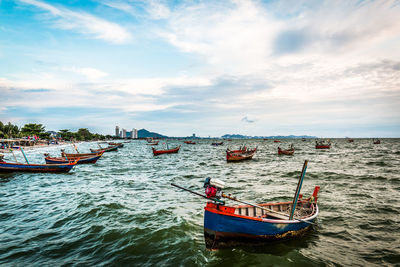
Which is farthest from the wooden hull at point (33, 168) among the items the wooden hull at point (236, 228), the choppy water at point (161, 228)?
the wooden hull at point (236, 228)

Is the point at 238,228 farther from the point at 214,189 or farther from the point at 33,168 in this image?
the point at 33,168

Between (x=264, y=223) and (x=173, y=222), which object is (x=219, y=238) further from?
(x=173, y=222)

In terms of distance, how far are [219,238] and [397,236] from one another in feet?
27.9

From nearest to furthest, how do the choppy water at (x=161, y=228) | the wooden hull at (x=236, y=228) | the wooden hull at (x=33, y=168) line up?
the wooden hull at (x=236, y=228) → the choppy water at (x=161, y=228) → the wooden hull at (x=33, y=168)

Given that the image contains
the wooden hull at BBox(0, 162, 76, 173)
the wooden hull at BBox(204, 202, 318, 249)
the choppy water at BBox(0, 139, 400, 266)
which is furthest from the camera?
the wooden hull at BBox(0, 162, 76, 173)

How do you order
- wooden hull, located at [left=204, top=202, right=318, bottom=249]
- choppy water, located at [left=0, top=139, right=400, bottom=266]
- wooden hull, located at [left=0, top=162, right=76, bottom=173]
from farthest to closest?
wooden hull, located at [left=0, top=162, right=76, bottom=173] < choppy water, located at [left=0, top=139, right=400, bottom=266] < wooden hull, located at [left=204, top=202, right=318, bottom=249]

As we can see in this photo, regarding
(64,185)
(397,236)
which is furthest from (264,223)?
(64,185)

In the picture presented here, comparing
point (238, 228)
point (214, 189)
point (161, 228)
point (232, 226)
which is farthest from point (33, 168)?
point (238, 228)

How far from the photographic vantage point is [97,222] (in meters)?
11.2

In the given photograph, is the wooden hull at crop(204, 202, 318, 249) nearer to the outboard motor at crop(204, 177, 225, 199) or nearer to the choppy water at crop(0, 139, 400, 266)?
the outboard motor at crop(204, 177, 225, 199)

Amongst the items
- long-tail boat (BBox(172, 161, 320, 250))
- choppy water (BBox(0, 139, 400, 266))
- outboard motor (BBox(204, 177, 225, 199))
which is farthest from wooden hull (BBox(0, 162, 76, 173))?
outboard motor (BBox(204, 177, 225, 199))

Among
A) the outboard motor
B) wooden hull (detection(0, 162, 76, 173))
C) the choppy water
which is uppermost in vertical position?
the outboard motor

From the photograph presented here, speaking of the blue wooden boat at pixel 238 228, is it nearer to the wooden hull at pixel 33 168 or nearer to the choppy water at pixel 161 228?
the choppy water at pixel 161 228

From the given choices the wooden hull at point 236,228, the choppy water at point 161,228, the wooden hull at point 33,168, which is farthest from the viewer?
the wooden hull at point 33,168
